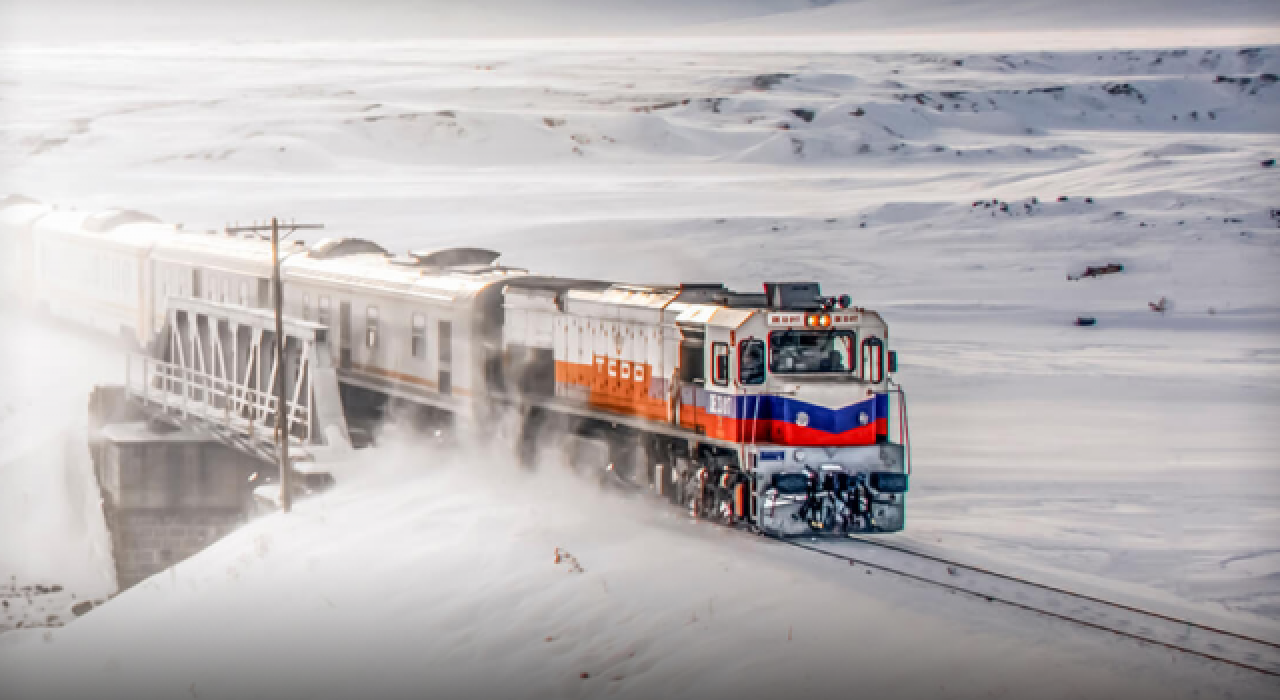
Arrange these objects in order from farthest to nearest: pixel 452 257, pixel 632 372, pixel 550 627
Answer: pixel 452 257
pixel 632 372
pixel 550 627

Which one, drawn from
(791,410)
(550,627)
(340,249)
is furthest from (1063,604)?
(340,249)

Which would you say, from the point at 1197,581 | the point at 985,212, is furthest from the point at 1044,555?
the point at 985,212

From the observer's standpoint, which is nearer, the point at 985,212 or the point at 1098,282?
the point at 1098,282

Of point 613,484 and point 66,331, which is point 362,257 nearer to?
point 613,484

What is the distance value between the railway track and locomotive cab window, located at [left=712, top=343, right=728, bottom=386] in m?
2.63

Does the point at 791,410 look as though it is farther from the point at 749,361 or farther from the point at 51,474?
the point at 51,474

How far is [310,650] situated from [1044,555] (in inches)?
464

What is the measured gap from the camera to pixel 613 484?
29594mm

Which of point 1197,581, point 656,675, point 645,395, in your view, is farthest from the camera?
point 645,395

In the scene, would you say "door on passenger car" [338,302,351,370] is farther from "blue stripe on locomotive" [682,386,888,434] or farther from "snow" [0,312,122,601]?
"blue stripe on locomotive" [682,386,888,434]

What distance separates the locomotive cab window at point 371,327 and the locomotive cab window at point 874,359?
44.8ft

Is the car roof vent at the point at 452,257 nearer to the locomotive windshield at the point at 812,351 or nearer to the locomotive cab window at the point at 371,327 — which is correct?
the locomotive cab window at the point at 371,327

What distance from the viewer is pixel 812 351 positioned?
26.4 m

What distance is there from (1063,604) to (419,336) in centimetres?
1639
